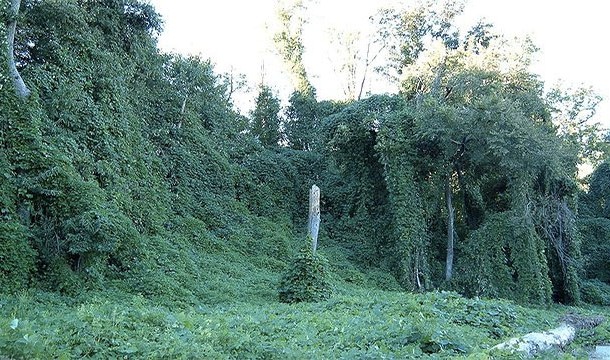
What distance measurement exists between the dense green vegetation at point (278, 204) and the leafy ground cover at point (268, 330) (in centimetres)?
3

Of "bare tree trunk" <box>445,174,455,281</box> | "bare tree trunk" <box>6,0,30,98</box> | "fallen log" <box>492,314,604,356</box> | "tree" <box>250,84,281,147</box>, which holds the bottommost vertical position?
"fallen log" <box>492,314,604,356</box>

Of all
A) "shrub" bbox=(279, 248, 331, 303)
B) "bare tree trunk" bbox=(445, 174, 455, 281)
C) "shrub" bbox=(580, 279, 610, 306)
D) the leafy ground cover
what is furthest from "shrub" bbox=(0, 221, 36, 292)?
"shrub" bbox=(580, 279, 610, 306)

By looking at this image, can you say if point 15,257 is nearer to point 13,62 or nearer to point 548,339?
point 13,62

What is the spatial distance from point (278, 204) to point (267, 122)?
19.9ft

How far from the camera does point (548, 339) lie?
7.20 metres

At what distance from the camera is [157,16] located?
14.7 metres

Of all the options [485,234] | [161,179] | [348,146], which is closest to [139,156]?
[161,179]

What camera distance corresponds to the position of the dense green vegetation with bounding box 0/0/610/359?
6.29 m

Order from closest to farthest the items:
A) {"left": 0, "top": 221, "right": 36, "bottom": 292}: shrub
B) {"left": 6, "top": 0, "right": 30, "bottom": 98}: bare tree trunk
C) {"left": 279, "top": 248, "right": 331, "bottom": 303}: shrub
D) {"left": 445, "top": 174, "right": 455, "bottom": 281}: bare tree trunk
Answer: {"left": 0, "top": 221, "right": 36, "bottom": 292}: shrub → {"left": 6, "top": 0, "right": 30, "bottom": 98}: bare tree trunk → {"left": 279, "top": 248, "right": 331, "bottom": 303}: shrub → {"left": 445, "top": 174, "right": 455, "bottom": 281}: bare tree trunk

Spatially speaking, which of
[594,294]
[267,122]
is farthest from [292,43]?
[594,294]

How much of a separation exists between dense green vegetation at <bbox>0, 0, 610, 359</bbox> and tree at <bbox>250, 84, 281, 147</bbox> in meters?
0.10

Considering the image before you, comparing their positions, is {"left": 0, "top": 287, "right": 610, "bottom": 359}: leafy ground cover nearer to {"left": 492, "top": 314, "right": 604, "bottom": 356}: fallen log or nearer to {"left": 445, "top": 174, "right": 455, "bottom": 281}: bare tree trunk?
{"left": 492, "top": 314, "right": 604, "bottom": 356}: fallen log

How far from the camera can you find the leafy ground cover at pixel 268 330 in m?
3.76

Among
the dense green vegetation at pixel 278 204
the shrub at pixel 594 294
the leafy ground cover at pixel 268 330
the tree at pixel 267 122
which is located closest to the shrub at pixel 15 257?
the dense green vegetation at pixel 278 204
